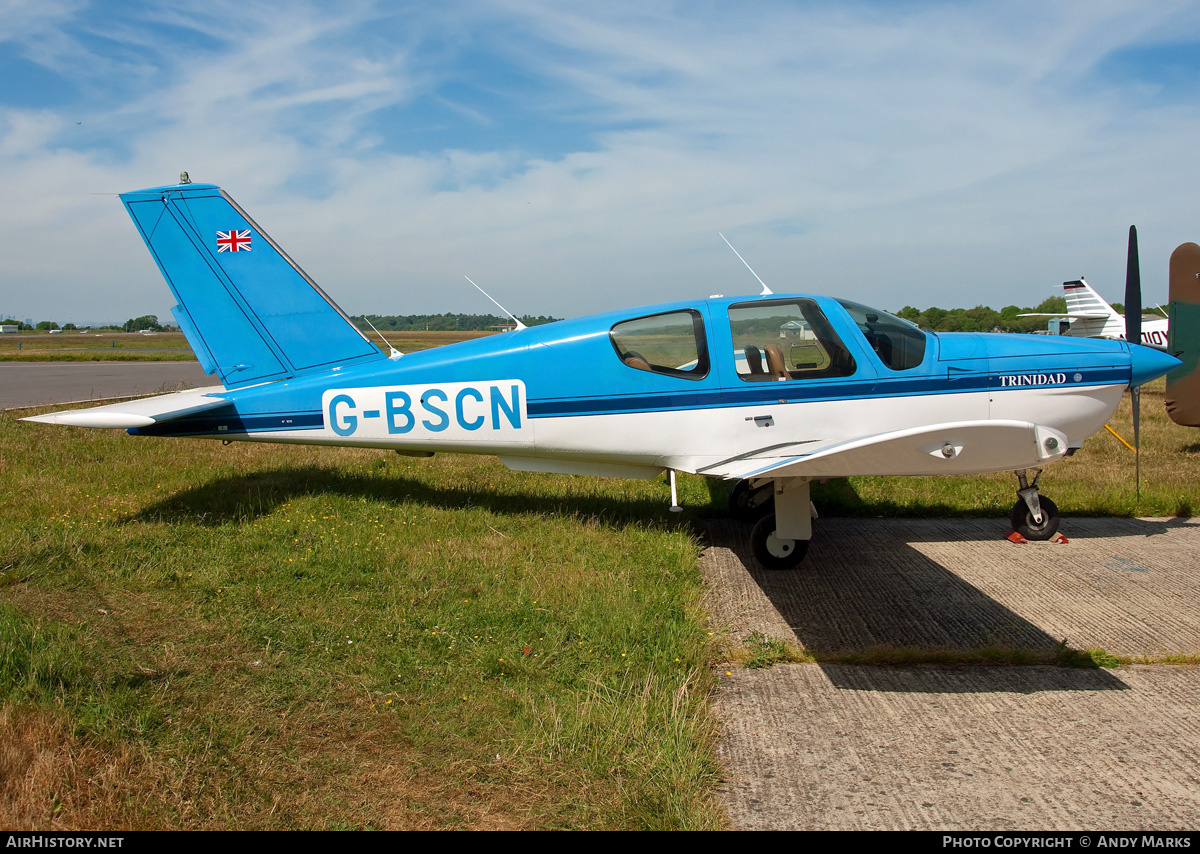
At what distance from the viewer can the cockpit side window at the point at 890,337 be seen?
5.44 meters

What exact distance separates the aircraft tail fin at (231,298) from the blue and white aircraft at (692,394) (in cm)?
6

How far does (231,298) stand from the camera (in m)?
6.48

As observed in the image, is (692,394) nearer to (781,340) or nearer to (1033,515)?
(781,340)

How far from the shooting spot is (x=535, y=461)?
6.07 m

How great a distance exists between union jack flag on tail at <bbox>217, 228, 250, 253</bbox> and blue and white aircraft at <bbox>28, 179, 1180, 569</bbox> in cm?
79

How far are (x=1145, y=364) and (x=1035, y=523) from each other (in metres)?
1.54

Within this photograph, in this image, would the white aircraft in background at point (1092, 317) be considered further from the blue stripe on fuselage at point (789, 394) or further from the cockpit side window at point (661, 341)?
the cockpit side window at point (661, 341)

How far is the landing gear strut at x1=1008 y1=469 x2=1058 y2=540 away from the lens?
246 inches

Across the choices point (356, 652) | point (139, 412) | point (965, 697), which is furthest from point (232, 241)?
point (965, 697)

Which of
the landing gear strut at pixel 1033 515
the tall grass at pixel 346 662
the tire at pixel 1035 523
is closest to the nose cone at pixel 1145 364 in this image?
the landing gear strut at pixel 1033 515

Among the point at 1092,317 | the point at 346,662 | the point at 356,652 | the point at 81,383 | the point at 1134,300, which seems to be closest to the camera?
the point at 346,662

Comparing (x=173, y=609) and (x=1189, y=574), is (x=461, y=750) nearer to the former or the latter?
(x=173, y=609)

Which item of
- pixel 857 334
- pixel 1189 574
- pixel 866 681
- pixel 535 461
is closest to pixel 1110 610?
pixel 1189 574

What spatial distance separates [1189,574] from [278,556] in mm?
6756
